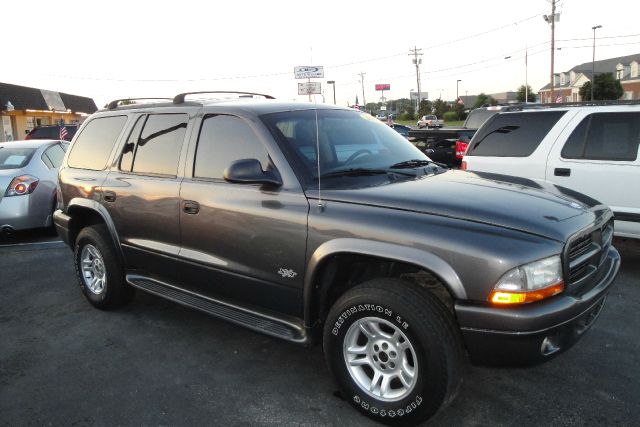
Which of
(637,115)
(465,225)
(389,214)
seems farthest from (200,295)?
(637,115)

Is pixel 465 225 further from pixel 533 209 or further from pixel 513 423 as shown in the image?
pixel 513 423

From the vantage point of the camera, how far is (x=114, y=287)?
4605 mm

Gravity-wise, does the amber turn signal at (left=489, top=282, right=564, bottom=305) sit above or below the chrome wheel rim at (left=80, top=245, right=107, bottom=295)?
above

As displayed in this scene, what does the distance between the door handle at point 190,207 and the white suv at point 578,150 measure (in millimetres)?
3896

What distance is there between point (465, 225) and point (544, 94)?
99794 millimetres

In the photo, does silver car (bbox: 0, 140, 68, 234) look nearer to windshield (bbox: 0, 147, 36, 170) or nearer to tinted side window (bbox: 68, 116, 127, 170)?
windshield (bbox: 0, 147, 36, 170)

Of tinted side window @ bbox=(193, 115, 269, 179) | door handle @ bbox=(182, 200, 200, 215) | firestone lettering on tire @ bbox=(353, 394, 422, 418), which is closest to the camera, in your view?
firestone lettering on tire @ bbox=(353, 394, 422, 418)

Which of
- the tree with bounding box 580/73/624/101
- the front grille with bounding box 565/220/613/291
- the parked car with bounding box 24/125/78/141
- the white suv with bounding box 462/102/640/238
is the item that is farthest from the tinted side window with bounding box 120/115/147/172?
the tree with bounding box 580/73/624/101

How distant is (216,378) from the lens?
3496mm

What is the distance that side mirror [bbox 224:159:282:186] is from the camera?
319cm

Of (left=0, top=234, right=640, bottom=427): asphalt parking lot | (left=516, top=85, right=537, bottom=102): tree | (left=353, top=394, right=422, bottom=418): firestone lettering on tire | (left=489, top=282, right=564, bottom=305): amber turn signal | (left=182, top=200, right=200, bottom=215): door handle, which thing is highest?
(left=516, top=85, right=537, bottom=102): tree

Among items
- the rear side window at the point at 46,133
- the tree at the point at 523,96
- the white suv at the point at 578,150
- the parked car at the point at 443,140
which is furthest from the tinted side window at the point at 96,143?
the tree at the point at 523,96

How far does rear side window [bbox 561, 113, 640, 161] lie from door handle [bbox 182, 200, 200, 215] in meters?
4.07

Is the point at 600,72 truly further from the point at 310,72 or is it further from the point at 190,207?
the point at 190,207
